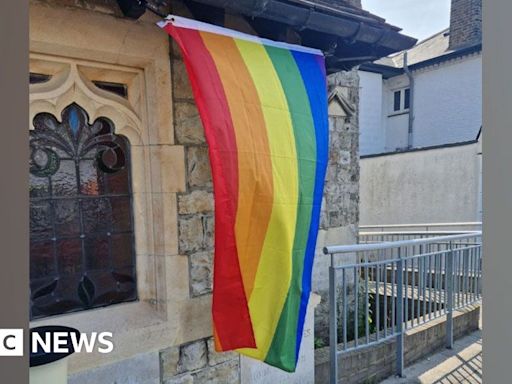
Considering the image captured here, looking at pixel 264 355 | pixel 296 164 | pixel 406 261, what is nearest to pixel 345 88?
pixel 406 261

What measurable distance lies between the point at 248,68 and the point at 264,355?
1717 mm

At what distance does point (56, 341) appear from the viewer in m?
1.60

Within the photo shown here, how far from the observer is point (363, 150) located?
47.3 feet

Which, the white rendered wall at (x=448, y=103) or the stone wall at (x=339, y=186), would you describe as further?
the white rendered wall at (x=448, y=103)

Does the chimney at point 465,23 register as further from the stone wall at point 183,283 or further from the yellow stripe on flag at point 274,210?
the stone wall at point 183,283

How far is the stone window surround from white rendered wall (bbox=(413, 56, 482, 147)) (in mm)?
12327

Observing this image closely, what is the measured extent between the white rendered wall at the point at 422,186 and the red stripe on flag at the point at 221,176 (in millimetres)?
7920

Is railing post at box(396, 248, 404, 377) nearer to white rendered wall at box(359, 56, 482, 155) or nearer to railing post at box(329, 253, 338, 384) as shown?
railing post at box(329, 253, 338, 384)

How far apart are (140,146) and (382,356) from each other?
2.86m

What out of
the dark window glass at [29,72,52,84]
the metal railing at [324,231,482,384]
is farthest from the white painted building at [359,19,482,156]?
the dark window glass at [29,72,52,84]

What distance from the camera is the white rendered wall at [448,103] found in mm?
12130

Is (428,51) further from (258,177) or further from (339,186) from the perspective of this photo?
(258,177)
